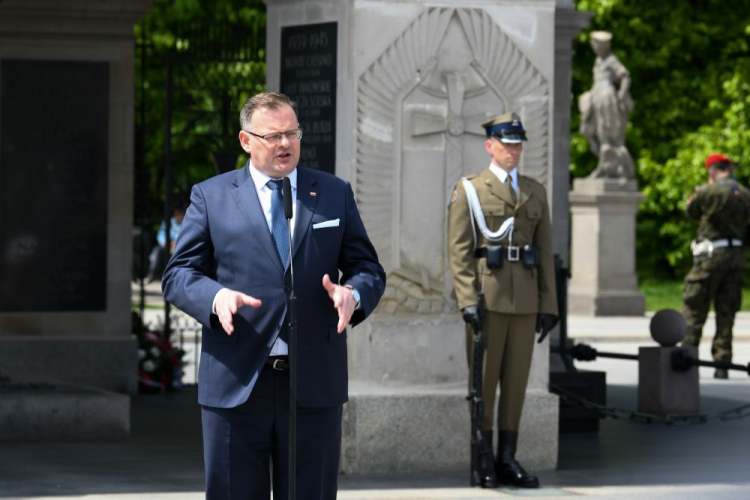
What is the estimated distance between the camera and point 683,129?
127 ft

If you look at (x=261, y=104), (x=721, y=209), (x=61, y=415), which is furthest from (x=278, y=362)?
(x=721, y=209)

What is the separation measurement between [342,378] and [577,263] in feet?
73.8

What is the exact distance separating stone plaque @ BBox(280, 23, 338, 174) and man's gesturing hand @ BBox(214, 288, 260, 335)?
4269mm

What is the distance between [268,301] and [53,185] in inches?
322

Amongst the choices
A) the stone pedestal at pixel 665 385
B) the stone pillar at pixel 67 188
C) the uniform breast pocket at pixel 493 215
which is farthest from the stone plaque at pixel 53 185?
the uniform breast pocket at pixel 493 215

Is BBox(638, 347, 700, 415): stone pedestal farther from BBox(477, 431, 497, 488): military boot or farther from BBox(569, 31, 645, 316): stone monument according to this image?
BBox(569, 31, 645, 316): stone monument

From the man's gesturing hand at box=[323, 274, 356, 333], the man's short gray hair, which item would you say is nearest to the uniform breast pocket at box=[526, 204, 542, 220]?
the man's short gray hair

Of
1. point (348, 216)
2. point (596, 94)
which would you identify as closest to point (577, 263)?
point (596, 94)

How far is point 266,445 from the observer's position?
17.5 ft

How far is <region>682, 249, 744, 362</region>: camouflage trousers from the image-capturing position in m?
16.2

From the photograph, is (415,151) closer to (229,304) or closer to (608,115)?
(229,304)

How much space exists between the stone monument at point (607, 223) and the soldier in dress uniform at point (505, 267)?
18.3 metres

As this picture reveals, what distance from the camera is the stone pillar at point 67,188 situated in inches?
511

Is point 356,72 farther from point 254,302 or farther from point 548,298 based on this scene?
point 254,302
